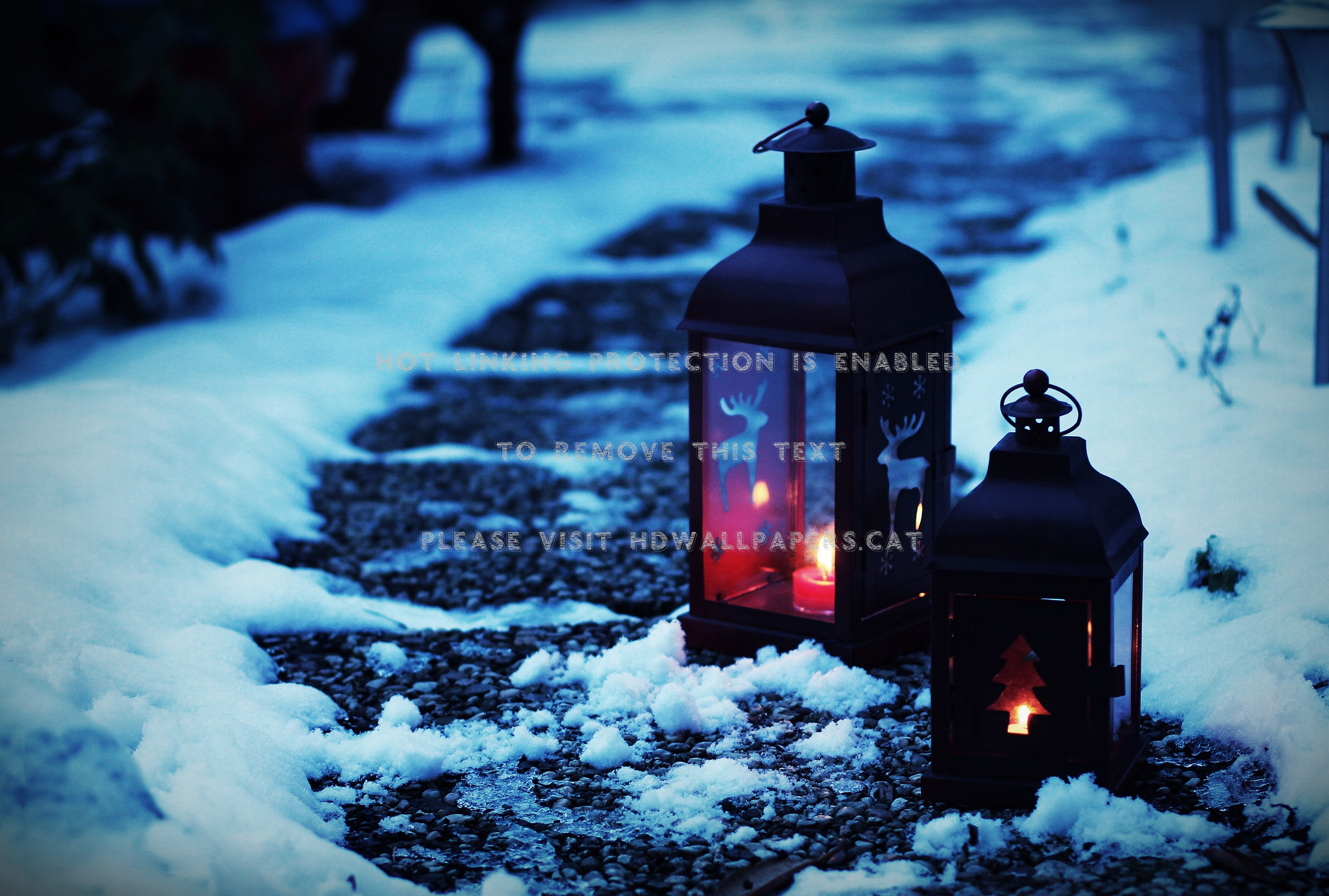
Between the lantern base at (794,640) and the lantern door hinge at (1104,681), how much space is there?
89cm

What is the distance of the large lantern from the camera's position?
11.5ft

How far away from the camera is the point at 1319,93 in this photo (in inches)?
187

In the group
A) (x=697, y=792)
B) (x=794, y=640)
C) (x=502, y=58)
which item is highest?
(x=502, y=58)

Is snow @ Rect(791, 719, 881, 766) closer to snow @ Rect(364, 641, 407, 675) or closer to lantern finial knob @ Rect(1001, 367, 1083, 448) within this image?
lantern finial knob @ Rect(1001, 367, 1083, 448)

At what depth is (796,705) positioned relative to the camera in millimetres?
3520

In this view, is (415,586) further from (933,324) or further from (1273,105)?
(1273,105)

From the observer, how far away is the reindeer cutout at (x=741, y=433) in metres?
3.85

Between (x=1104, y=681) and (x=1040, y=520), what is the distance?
1.24 feet

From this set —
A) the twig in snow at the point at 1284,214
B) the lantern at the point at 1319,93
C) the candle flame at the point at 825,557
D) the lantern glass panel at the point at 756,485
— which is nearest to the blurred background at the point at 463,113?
the twig in snow at the point at 1284,214

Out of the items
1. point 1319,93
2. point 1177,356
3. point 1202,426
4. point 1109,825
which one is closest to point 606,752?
point 1109,825

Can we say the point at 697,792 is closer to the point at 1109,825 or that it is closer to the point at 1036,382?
the point at 1109,825

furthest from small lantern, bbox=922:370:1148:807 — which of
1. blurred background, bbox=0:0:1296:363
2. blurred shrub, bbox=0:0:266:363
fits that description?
blurred shrub, bbox=0:0:266:363

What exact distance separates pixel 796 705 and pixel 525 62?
660 inches

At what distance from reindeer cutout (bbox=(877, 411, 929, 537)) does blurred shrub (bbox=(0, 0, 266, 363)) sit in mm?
4821
